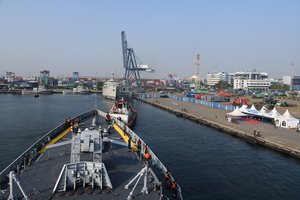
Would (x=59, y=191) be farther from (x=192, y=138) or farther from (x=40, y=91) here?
(x=40, y=91)

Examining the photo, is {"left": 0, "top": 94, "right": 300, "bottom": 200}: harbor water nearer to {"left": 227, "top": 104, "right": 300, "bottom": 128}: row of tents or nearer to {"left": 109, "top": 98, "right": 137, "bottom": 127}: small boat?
{"left": 109, "top": 98, "right": 137, "bottom": 127}: small boat

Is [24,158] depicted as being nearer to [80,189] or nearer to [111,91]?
[80,189]

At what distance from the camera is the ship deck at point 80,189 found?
1277 cm

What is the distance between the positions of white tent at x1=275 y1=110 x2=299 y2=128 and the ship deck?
36334 mm

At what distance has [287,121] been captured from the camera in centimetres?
4681

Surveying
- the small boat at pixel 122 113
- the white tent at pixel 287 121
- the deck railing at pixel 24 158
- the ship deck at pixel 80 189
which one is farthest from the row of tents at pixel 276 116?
the deck railing at pixel 24 158

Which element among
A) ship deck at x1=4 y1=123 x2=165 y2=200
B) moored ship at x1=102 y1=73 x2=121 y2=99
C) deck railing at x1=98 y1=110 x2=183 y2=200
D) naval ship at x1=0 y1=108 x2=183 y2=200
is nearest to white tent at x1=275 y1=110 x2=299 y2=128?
deck railing at x1=98 y1=110 x2=183 y2=200

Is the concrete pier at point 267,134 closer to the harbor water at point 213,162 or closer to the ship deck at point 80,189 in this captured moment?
the harbor water at point 213,162

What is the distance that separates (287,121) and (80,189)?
142 ft

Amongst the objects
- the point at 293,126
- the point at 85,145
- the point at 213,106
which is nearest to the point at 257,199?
the point at 85,145

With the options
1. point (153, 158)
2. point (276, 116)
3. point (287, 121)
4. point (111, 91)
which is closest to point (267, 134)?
point (287, 121)

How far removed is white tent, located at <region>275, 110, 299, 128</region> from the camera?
Answer: 4623 cm

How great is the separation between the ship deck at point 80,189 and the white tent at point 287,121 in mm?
36334

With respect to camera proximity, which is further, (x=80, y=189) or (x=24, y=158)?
(x=24, y=158)
